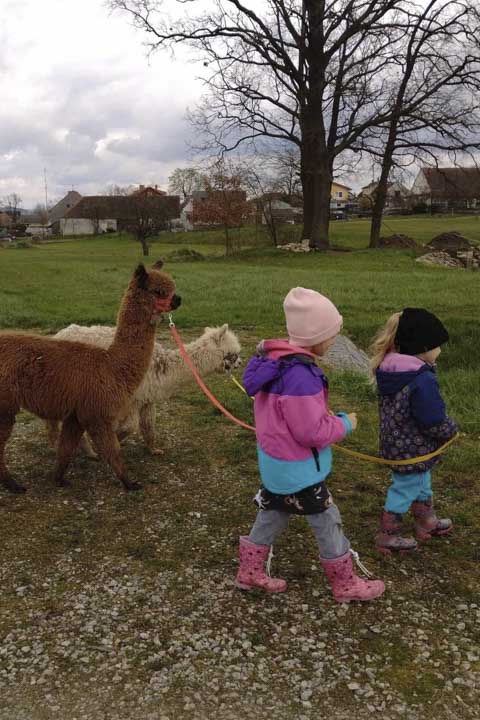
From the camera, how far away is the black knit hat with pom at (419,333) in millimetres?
4047

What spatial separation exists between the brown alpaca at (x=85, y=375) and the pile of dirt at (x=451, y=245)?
95.4ft

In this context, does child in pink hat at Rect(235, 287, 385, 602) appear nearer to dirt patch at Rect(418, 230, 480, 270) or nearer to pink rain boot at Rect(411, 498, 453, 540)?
pink rain boot at Rect(411, 498, 453, 540)

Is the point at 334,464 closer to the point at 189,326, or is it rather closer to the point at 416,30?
the point at 189,326

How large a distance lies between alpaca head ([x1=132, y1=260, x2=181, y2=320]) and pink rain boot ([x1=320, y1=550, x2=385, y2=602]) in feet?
8.20

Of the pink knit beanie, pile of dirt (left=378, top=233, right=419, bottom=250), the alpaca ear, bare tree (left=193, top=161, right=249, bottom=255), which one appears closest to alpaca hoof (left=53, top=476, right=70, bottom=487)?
the alpaca ear

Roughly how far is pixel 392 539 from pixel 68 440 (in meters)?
2.79

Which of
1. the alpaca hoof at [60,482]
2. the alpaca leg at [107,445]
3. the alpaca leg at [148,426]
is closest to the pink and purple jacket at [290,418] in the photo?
the alpaca leg at [107,445]

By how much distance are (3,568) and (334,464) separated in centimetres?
311

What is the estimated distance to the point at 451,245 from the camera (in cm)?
3369

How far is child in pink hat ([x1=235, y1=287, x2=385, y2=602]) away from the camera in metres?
3.38

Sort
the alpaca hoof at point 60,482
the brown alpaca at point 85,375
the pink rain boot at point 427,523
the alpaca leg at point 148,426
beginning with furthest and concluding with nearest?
the alpaca leg at point 148,426
the alpaca hoof at point 60,482
the brown alpaca at point 85,375
the pink rain boot at point 427,523

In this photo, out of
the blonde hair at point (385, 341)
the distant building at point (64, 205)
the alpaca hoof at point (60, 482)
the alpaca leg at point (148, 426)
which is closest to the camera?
the blonde hair at point (385, 341)

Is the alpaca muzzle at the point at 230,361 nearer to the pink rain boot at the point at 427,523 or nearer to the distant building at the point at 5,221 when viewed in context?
the pink rain boot at the point at 427,523

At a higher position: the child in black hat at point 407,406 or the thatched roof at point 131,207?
the thatched roof at point 131,207
